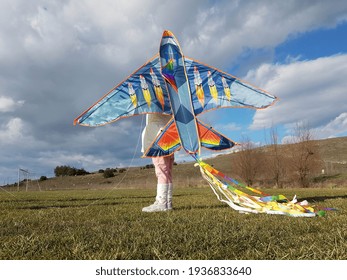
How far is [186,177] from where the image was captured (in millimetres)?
47781

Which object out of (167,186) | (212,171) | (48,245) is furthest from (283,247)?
(167,186)

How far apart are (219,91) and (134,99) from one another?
1.93 m

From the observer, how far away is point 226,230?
4.00 m

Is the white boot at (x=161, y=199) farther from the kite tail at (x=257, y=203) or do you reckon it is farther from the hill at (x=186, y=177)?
the hill at (x=186, y=177)

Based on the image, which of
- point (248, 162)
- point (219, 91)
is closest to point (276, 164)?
point (248, 162)

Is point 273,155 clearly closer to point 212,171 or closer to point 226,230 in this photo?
point 212,171

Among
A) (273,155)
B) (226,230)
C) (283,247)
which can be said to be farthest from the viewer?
(273,155)

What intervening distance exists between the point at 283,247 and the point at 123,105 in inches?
187

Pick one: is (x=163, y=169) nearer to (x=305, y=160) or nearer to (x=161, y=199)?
(x=161, y=199)

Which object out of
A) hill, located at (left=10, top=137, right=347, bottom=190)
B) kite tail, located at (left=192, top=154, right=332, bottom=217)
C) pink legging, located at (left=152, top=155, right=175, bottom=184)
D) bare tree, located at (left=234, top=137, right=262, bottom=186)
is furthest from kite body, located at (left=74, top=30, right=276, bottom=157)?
bare tree, located at (left=234, top=137, right=262, bottom=186)

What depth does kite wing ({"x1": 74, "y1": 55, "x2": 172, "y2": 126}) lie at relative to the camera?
22.4 feet

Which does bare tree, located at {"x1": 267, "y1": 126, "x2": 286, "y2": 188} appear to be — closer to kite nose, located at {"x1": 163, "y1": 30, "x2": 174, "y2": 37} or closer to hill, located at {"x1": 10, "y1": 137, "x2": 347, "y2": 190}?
→ hill, located at {"x1": 10, "y1": 137, "x2": 347, "y2": 190}

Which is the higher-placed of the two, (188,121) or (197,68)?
(197,68)
